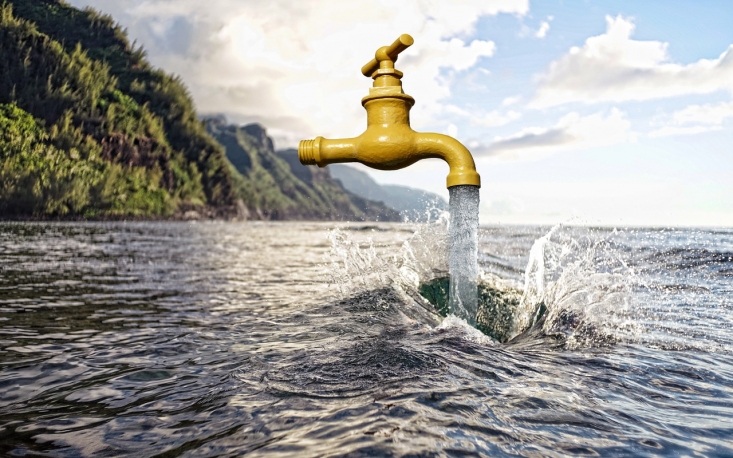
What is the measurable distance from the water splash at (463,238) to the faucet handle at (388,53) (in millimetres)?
1108

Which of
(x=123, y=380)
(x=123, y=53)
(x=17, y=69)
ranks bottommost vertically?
(x=123, y=380)

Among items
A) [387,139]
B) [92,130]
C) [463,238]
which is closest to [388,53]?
[387,139]

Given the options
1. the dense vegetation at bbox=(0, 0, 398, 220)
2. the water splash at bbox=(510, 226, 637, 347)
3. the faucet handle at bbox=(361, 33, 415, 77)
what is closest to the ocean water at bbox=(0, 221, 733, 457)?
the water splash at bbox=(510, 226, 637, 347)

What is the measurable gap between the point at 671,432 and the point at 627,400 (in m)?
0.43

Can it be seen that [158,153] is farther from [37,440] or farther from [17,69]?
[37,440]

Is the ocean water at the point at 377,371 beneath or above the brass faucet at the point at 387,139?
beneath

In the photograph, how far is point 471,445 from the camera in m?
2.06

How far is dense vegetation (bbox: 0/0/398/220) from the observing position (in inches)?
2635

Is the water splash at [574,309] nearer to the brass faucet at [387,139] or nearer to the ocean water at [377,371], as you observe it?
the ocean water at [377,371]

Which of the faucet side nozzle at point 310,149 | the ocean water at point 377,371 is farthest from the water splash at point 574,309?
the faucet side nozzle at point 310,149

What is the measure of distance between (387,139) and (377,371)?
1.65m

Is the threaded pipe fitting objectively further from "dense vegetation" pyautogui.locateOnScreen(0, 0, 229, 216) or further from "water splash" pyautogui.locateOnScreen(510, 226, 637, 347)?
"dense vegetation" pyautogui.locateOnScreen(0, 0, 229, 216)

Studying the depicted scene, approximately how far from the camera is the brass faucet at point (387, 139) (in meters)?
3.52

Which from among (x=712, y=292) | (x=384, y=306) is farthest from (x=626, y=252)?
(x=384, y=306)
